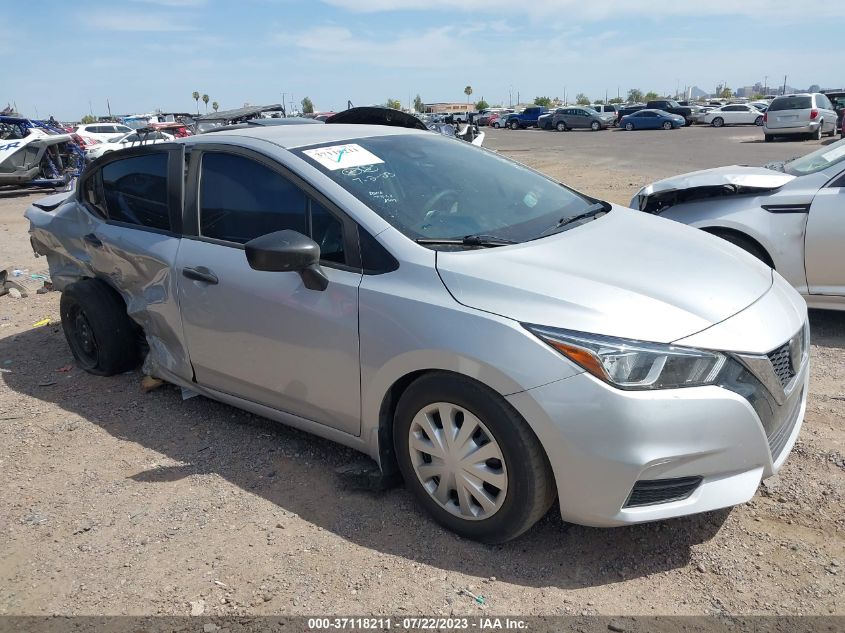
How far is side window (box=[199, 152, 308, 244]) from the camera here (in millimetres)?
3391

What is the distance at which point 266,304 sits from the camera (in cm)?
335

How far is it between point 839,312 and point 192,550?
204 inches

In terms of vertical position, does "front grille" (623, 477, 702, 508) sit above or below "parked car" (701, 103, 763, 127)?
below

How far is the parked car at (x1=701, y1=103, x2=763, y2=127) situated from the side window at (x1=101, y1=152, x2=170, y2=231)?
131 ft

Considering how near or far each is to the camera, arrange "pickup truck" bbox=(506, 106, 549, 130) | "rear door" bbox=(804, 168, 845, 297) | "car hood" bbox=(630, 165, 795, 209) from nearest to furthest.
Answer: "rear door" bbox=(804, 168, 845, 297) < "car hood" bbox=(630, 165, 795, 209) < "pickup truck" bbox=(506, 106, 549, 130)

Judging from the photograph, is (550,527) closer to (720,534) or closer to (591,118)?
(720,534)

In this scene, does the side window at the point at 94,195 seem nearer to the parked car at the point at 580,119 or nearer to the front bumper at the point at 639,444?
the front bumper at the point at 639,444

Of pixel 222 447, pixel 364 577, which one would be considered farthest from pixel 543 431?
pixel 222 447

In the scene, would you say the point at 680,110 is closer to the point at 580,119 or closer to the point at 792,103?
the point at 580,119

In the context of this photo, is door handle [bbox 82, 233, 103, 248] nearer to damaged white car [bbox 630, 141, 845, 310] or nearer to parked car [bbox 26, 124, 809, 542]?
parked car [bbox 26, 124, 809, 542]

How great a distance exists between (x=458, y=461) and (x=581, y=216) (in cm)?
149

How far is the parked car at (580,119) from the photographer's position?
43844 mm

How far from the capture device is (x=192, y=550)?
118 inches

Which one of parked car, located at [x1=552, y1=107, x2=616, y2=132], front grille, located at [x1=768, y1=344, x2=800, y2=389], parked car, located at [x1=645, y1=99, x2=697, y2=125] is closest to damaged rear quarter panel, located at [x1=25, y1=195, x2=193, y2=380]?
front grille, located at [x1=768, y1=344, x2=800, y2=389]
